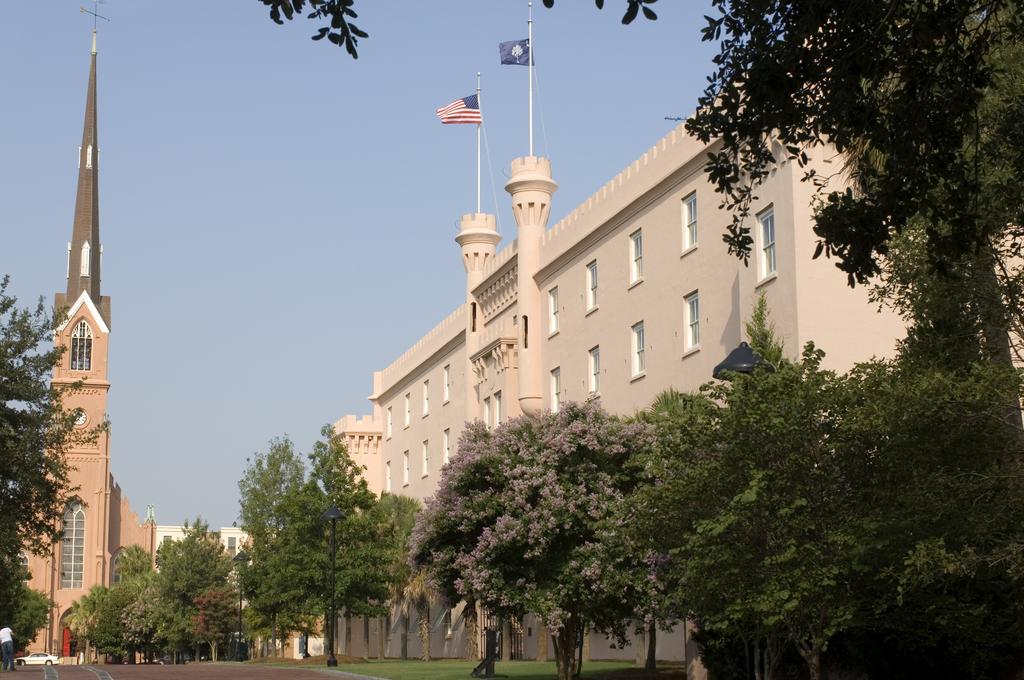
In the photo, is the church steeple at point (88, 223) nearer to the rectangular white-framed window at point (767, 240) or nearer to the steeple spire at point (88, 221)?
the steeple spire at point (88, 221)

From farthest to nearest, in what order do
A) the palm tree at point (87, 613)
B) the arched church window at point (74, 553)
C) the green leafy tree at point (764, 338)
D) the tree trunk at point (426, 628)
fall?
the arched church window at point (74, 553) < the palm tree at point (87, 613) < the tree trunk at point (426, 628) < the green leafy tree at point (764, 338)

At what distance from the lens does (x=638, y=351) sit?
40156 mm

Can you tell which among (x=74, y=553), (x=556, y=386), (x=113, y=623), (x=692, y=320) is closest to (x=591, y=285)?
(x=556, y=386)

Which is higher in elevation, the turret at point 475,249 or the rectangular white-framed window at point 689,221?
the turret at point 475,249

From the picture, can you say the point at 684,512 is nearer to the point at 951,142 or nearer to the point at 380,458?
the point at 951,142

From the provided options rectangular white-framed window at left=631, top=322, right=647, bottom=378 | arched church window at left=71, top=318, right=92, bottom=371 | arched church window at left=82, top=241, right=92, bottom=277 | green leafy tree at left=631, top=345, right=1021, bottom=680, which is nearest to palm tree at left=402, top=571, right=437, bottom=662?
rectangular white-framed window at left=631, top=322, right=647, bottom=378

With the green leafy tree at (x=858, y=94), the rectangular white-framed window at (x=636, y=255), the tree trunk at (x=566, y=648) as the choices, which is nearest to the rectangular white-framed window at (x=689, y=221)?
the rectangular white-framed window at (x=636, y=255)

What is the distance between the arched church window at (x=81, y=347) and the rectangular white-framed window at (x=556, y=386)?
267 feet

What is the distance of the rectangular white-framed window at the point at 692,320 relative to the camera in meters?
36.6

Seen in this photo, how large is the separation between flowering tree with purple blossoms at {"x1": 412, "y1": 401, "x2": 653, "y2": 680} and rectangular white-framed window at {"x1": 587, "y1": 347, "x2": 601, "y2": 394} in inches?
635

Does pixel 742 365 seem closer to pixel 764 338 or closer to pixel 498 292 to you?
pixel 764 338

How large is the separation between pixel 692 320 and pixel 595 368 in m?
6.75

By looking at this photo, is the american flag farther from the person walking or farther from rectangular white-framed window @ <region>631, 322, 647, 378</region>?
the person walking

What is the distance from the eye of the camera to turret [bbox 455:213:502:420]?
5512 centimetres
